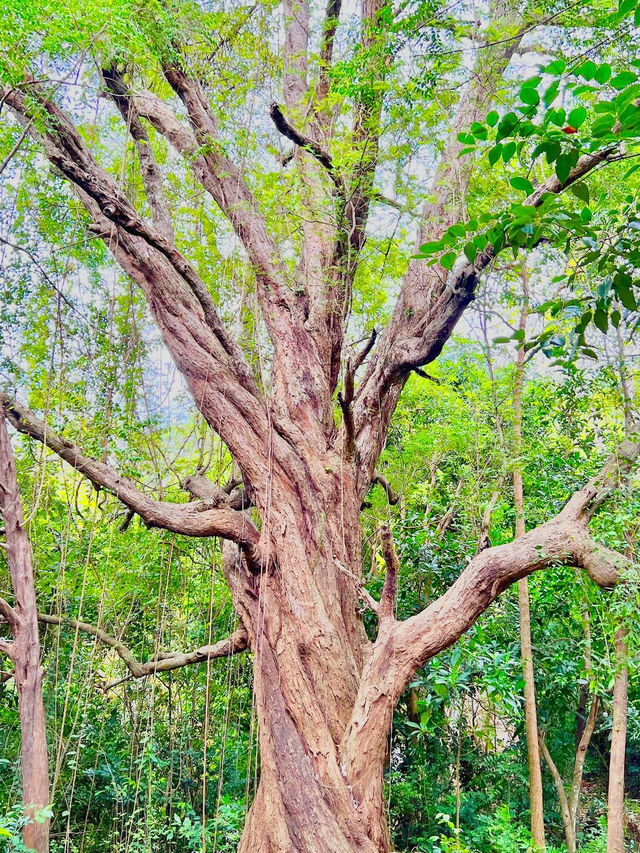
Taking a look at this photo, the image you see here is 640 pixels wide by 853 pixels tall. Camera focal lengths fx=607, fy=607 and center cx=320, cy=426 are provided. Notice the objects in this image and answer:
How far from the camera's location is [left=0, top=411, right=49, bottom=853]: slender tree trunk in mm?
2682

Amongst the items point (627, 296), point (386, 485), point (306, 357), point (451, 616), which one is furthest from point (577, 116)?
point (386, 485)

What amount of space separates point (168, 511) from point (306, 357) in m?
1.03

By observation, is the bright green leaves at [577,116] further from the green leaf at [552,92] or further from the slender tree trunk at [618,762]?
the slender tree trunk at [618,762]

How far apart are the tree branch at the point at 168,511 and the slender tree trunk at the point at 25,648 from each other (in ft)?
1.45

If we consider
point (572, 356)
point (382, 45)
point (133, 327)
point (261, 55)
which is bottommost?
Result: point (572, 356)

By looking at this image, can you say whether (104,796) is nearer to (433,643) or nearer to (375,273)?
(433,643)

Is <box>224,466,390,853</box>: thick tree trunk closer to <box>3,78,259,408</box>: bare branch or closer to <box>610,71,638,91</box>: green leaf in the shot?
<box>3,78,259,408</box>: bare branch

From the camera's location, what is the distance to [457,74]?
2.72 m

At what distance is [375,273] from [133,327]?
4.27ft

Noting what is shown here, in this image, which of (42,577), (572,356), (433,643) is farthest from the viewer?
(42,577)

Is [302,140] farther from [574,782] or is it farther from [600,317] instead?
[574,782]

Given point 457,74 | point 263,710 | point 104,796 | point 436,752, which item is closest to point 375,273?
point 457,74

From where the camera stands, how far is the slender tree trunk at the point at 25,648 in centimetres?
268

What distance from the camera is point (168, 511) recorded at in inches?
101
